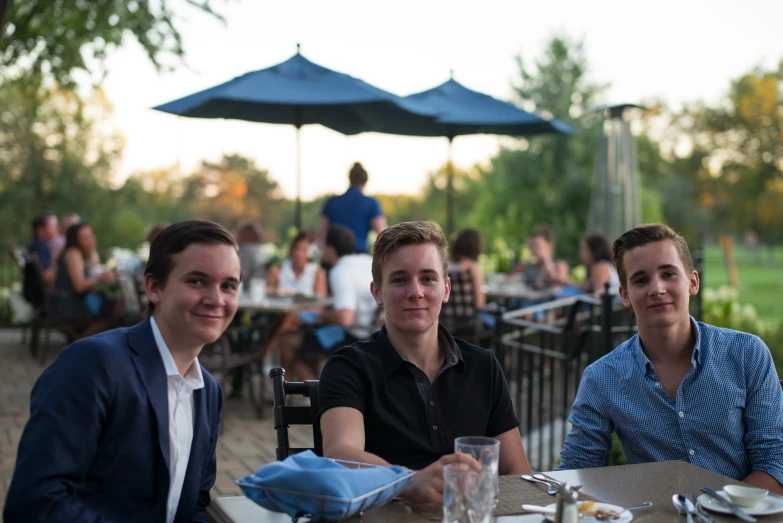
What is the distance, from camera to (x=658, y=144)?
969 inches

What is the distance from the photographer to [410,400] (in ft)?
7.08

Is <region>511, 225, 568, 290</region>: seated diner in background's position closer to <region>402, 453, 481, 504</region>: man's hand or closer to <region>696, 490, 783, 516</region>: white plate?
<region>696, 490, 783, 516</region>: white plate

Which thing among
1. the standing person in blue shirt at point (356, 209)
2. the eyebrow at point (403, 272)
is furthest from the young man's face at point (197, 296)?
the standing person in blue shirt at point (356, 209)

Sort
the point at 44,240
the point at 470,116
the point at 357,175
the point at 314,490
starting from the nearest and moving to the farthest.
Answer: the point at 314,490, the point at 357,175, the point at 470,116, the point at 44,240

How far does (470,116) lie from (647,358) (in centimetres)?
562

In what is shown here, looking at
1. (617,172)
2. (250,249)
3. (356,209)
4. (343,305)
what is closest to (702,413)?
(343,305)

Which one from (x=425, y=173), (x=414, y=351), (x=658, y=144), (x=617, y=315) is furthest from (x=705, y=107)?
(x=414, y=351)

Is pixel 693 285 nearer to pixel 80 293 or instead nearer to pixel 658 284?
pixel 658 284

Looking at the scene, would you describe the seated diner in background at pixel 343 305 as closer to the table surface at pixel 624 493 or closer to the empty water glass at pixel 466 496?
the table surface at pixel 624 493

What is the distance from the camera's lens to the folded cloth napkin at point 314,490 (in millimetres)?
1427

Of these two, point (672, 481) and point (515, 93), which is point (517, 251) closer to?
point (515, 93)

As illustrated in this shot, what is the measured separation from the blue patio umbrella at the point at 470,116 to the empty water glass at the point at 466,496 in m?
5.97

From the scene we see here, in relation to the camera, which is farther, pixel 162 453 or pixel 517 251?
pixel 517 251

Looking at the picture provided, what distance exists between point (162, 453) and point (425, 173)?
26.9 meters
